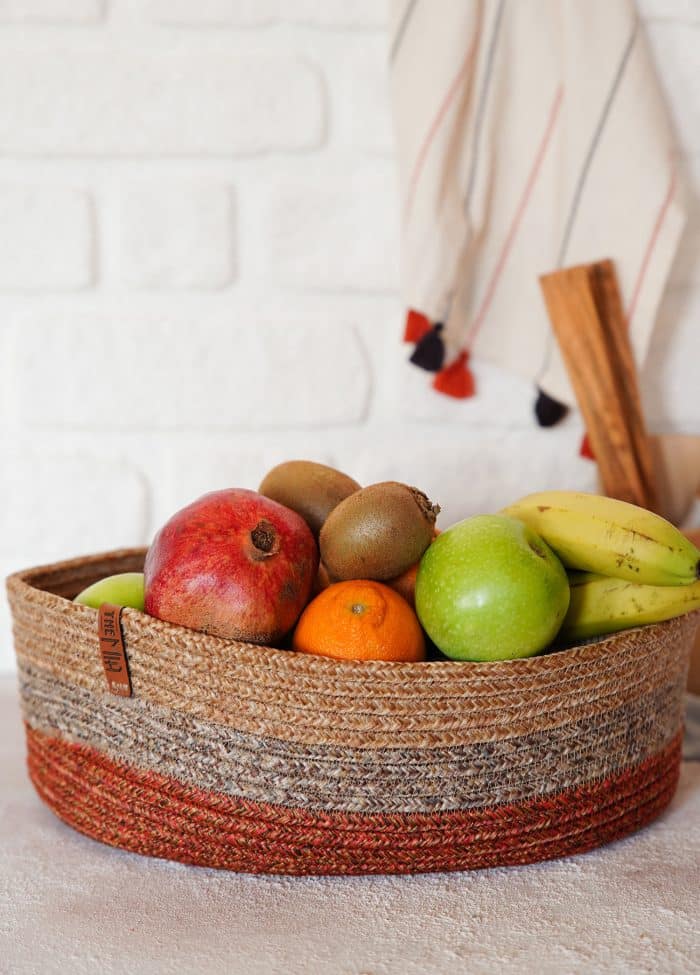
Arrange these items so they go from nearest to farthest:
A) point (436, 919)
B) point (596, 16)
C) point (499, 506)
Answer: point (436, 919) < point (596, 16) < point (499, 506)

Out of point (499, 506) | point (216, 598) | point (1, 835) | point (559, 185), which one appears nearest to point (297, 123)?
point (559, 185)

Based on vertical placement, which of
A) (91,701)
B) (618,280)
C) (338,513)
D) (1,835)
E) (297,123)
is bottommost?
(1,835)

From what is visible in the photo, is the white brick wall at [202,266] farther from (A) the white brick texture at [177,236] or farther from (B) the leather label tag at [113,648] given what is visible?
(B) the leather label tag at [113,648]

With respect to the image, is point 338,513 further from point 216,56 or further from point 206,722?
point 216,56

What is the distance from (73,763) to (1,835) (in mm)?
82

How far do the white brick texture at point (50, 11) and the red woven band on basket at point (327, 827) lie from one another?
0.72 metres

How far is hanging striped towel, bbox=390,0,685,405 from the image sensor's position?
38.2 inches

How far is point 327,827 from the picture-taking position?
59 centimetres

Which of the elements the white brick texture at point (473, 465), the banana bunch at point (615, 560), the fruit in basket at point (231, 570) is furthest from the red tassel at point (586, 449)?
the fruit in basket at point (231, 570)

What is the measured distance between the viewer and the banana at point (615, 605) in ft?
2.09

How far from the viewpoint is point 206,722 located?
0.60 meters

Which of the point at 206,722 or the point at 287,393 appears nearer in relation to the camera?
the point at 206,722

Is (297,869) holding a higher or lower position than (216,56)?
lower

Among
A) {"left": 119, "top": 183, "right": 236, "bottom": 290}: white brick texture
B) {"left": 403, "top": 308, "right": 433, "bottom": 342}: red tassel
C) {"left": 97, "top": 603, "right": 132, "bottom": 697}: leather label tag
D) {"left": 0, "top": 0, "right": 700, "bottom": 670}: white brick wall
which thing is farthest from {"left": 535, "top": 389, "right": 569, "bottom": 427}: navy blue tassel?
{"left": 97, "top": 603, "right": 132, "bottom": 697}: leather label tag
